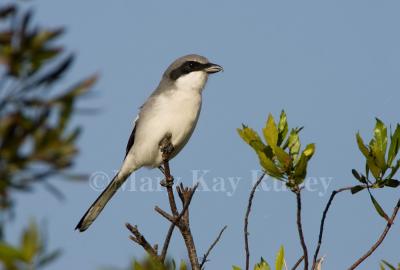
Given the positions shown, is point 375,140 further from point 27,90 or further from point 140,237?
point 27,90

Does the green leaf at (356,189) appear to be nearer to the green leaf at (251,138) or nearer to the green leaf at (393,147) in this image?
the green leaf at (393,147)

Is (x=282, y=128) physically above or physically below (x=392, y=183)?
above

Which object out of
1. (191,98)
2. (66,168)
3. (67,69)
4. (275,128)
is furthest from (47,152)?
(191,98)

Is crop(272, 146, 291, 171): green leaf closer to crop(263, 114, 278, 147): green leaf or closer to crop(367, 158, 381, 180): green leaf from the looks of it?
crop(263, 114, 278, 147): green leaf

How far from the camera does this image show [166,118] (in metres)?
7.06

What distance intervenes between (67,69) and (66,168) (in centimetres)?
19

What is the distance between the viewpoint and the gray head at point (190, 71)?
7.48 meters

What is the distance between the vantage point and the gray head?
24.5ft

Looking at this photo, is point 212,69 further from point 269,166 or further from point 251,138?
point 269,166

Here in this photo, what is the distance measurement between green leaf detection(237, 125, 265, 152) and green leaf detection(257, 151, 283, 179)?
0.16 feet

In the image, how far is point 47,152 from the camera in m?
1.32

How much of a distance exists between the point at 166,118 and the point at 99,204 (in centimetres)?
120

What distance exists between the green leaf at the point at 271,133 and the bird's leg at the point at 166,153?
4.71 feet

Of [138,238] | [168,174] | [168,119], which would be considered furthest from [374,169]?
[168,119]
